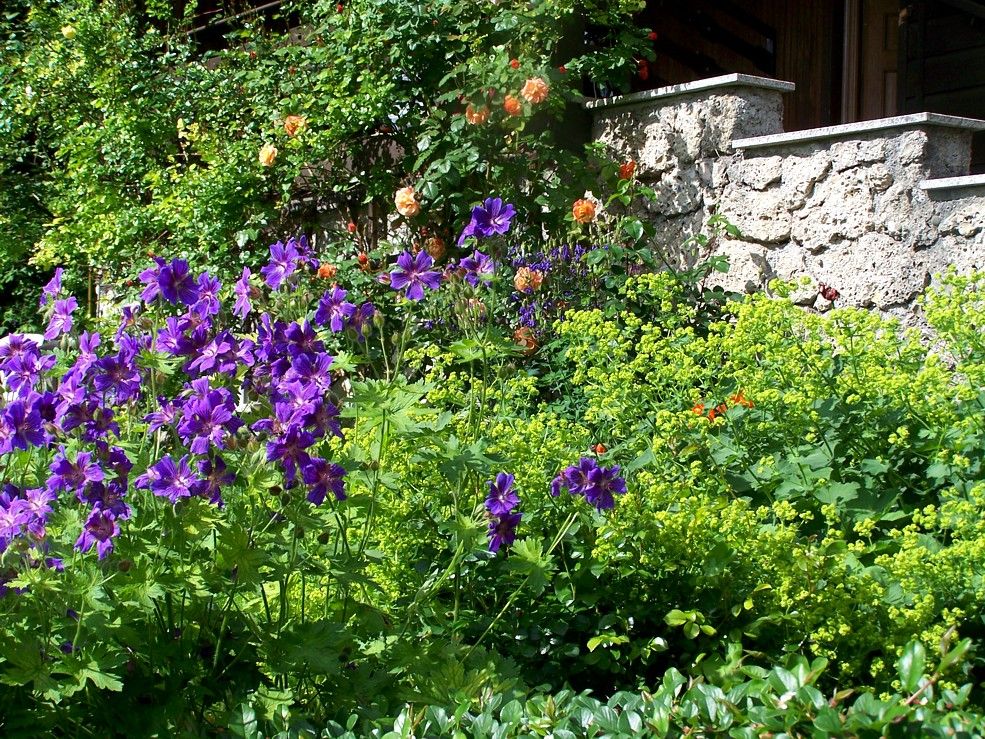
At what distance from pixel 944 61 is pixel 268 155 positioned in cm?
411

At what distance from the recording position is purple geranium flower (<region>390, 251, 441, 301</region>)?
7.59 ft

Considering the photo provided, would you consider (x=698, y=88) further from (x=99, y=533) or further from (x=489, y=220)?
(x=99, y=533)

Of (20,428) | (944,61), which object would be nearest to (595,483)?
(20,428)

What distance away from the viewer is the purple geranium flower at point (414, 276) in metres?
2.31

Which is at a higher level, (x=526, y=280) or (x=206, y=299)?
(x=206, y=299)

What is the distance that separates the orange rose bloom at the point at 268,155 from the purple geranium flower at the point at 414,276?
10.4 ft

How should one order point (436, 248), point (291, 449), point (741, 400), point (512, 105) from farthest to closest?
point (436, 248) → point (512, 105) → point (741, 400) → point (291, 449)

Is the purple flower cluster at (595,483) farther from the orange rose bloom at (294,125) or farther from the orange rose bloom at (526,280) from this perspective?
the orange rose bloom at (294,125)

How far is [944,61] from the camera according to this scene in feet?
22.2

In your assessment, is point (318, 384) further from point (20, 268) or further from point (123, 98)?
point (20, 268)

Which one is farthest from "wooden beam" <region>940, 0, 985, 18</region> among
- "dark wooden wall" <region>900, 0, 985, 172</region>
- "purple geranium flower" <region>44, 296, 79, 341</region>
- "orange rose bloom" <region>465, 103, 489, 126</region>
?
"purple geranium flower" <region>44, 296, 79, 341</region>

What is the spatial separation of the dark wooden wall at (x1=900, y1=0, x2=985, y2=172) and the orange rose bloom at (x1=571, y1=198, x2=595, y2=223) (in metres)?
3.02

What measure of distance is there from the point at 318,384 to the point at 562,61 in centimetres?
382

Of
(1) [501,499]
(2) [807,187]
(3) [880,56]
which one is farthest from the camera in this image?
(3) [880,56]
